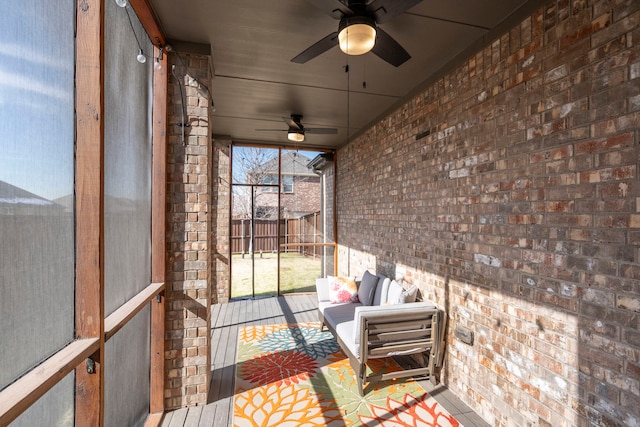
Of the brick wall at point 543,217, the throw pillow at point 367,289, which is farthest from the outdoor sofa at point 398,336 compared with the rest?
the throw pillow at point 367,289

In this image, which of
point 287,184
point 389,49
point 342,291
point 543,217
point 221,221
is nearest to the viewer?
point 543,217

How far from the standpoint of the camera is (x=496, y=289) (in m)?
2.30

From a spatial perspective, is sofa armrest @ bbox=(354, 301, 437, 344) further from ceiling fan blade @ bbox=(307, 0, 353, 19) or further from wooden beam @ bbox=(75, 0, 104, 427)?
ceiling fan blade @ bbox=(307, 0, 353, 19)

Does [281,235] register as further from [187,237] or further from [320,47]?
[320,47]

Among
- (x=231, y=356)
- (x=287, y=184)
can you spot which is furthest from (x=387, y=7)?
(x=287, y=184)

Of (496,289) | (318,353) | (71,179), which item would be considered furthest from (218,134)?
(496,289)

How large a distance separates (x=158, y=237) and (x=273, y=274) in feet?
13.2

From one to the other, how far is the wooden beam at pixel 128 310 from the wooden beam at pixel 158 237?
196 mm

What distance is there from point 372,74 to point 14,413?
3.38 meters

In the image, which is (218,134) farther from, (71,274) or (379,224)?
(71,274)

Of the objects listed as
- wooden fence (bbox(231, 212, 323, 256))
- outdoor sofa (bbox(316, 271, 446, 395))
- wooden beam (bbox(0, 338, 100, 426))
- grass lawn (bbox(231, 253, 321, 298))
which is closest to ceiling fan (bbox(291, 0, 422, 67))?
wooden beam (bbox(0, 338, 100, 426))

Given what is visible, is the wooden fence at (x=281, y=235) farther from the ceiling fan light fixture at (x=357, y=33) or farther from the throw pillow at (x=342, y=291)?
the ceiling fan light fixture at (x=357, y=33)

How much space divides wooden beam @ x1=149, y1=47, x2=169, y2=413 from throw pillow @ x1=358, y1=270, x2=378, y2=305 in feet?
8.13

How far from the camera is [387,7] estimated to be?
1753 mm
